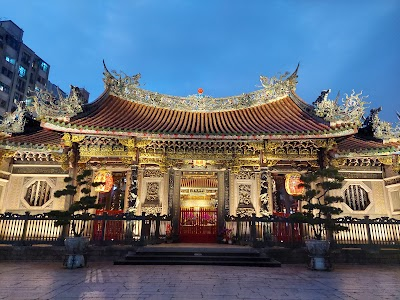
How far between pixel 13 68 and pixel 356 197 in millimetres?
48282

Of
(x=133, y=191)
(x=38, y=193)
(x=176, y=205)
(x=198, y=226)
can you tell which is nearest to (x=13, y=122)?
(x=38, y=193)

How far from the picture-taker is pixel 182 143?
1284 centimetres

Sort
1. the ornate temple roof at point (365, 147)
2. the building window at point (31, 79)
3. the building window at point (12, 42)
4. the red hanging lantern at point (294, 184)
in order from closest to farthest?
the ornate temple roof at point (365, 147)
the red hanging lantern at point (294, 184)
the building window at point (12, 42)
the building window at point (31, 79)

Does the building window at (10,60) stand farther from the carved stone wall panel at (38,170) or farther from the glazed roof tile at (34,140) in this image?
the carved stone wall panel at (38,170)

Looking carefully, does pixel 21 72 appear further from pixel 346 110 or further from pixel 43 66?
pixel 346 110

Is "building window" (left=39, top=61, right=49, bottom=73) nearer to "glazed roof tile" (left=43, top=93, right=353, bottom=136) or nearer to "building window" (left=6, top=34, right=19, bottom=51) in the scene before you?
"building window" (left=6, top=34, right=19, bottom=51)

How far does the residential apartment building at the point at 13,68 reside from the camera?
132 feet

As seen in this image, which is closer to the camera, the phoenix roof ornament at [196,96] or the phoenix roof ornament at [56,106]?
the phoenix roof ornament at [56,106]

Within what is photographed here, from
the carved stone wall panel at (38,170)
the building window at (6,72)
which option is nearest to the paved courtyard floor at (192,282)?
the carved stone wall panel at (38,170)

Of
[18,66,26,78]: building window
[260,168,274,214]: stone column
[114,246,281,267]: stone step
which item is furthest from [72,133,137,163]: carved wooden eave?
[18,66,26,78]: building window

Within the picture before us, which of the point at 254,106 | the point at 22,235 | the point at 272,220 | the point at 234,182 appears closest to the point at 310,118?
the point at 254,106

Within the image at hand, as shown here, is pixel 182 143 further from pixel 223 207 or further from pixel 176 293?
pixel 176 293

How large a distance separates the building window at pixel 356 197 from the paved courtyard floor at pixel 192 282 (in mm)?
5098

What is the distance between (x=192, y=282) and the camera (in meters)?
6.45
